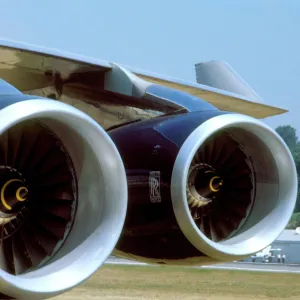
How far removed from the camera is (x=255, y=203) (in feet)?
19.9

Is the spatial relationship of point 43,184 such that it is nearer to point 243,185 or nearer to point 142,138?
point 142,138

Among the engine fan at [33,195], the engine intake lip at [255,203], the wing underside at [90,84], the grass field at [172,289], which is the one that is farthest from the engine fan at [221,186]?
the grass field at [172,289]

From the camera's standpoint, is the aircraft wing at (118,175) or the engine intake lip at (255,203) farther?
the engine intake lip at (255,203)

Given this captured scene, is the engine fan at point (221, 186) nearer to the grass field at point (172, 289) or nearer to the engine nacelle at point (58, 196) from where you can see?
the engine nacelle at point (58, 196)

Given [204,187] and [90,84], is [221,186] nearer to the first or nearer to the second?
[204,187]

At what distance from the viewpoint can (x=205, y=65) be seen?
31.6ft

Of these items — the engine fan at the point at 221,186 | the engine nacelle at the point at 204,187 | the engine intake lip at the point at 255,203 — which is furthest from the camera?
the engine fan at the point at 221,186

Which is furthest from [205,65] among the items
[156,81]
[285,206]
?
[285,206]

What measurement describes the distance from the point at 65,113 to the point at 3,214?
0.89m

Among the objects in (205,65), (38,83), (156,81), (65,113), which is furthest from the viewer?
(205,65)

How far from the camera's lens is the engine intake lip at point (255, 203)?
5363 millimetres

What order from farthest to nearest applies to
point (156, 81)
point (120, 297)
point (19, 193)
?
point (120, 297) < point (156, 81) < point (19, 193)

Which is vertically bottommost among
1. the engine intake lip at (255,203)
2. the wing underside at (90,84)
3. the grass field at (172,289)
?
the grass field at (172,289)

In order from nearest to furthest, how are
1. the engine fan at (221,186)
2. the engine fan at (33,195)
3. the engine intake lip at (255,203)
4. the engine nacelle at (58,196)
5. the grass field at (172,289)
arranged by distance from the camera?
1. the engine nacelle at (58,196)
2. the engine fan at (33,195)
3. the engine intake lip at (255,203)
4. the engine fan at (221,186)
5. the grass field at (172,289)
